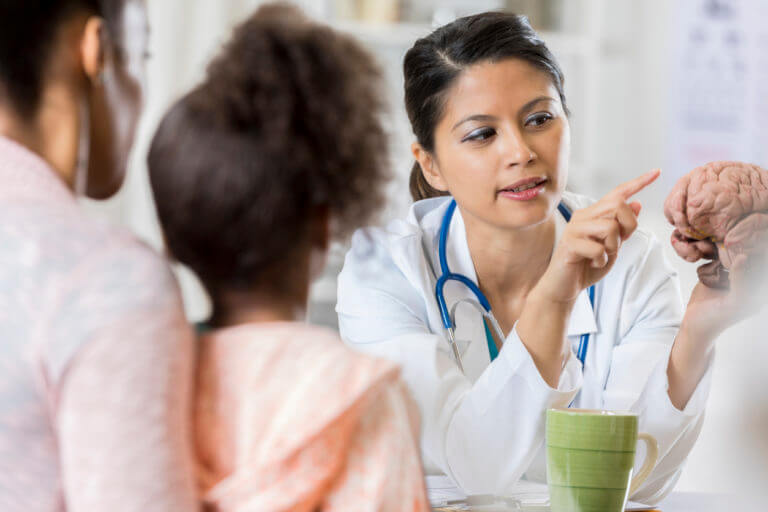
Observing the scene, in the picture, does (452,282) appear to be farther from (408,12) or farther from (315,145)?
(408,12)

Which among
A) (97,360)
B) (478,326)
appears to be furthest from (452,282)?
(97,360)

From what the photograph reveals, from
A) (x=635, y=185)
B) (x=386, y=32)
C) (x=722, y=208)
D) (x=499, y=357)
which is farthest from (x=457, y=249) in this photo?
(x=386, y=32)

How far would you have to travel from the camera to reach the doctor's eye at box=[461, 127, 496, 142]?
3.95 feet

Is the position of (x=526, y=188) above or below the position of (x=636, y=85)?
below

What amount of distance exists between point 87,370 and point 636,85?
2419mm

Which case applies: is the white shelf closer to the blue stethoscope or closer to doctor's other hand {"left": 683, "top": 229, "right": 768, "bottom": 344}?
the blue stethoscope

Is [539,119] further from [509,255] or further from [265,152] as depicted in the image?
[265,152]

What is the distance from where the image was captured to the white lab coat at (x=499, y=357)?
1057mm

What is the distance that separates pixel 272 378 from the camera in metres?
0.54

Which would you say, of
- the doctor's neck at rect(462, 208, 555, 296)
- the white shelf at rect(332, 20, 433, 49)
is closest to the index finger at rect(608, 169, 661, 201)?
the doctor's neck at rect(462, 208, 555, 296)

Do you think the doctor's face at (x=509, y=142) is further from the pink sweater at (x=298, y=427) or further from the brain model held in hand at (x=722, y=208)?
the pink sweater at (x=298, y=427)

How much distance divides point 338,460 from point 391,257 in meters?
0.79

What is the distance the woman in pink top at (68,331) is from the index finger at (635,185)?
0.59 meters

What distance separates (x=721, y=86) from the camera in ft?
9.01
